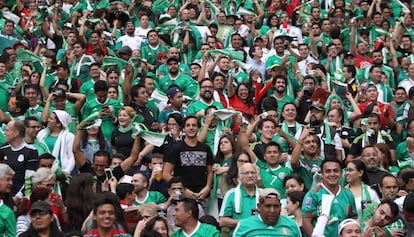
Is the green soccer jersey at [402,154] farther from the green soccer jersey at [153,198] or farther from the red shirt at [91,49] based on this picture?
the red shirt at [91,49]

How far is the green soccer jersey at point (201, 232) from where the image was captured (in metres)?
9.24

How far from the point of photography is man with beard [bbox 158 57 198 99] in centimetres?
1537

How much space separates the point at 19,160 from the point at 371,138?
14.9 ft

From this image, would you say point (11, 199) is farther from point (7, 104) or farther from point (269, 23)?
point (269, 23)

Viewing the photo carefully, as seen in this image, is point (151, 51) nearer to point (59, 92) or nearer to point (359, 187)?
point (59, 92)

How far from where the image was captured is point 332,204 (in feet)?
31.6

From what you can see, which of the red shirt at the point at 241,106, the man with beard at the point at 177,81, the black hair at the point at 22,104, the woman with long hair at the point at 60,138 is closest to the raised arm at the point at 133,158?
the woman with long hair at the point at 60,138

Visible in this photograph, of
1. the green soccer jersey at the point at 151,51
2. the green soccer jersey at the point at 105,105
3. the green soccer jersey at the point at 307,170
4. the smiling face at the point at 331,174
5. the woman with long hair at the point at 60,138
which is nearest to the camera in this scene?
the smiling face at the point at 331,174

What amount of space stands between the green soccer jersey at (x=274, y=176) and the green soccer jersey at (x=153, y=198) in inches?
44.5

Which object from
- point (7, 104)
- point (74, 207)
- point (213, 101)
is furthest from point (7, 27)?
point (74, 207)

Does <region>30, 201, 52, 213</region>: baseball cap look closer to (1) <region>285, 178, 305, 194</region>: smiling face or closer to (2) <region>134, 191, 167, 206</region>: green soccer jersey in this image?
(2) <region>134, 191, 167, 206</region>: green soccer jersey

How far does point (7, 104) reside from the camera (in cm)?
1418

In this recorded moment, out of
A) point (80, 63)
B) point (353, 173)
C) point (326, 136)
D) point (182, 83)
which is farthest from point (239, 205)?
point (80, 63)

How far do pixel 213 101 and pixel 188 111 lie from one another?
1.57ft
